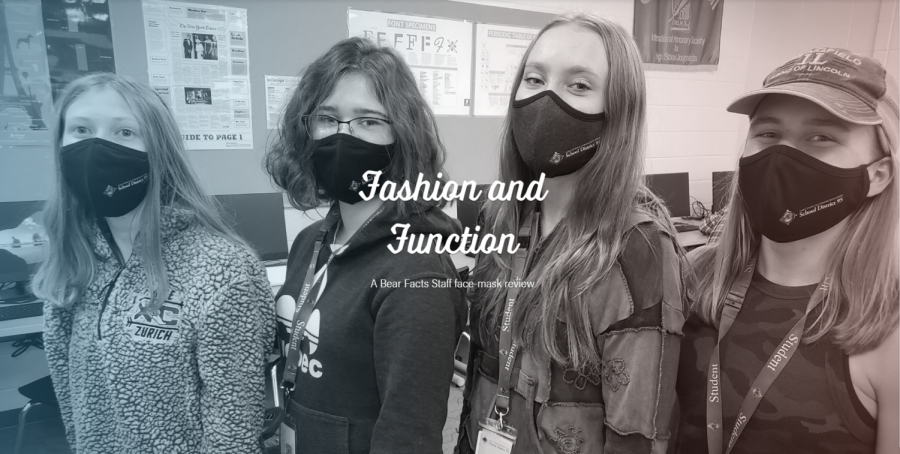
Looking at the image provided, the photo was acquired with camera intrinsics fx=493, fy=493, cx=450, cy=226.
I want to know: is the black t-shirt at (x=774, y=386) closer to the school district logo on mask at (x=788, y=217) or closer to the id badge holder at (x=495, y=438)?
the school district logo on mask at (x=788, y=217)

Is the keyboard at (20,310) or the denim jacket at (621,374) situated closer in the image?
the denim jacket at (621,374)

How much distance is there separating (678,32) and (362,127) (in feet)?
11.8

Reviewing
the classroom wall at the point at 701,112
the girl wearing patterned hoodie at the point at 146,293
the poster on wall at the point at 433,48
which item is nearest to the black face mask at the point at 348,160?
the girl wearing patterned hoodie at the point at 146,293

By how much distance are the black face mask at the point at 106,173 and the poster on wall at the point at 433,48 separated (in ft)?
6.51

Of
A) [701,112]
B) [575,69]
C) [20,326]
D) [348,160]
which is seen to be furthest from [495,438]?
[701,112]

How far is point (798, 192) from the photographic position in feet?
2.89

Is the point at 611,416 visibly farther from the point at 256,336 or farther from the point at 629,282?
the point at 256,336

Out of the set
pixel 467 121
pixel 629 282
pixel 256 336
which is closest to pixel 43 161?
pixel 256 336

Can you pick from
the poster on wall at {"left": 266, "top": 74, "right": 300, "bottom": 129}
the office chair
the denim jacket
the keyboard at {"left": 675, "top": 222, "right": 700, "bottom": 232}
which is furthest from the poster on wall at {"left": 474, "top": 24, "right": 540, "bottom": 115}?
the office chair

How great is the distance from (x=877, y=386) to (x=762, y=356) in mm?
163

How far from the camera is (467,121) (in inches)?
127

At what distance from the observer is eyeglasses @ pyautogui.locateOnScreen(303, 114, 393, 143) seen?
0.99m

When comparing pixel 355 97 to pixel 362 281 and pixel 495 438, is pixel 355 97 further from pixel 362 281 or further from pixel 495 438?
pixel 495 438

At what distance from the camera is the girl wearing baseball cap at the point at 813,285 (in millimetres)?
829
